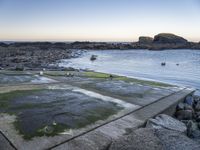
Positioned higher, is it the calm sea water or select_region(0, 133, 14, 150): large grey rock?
select_region(0, 133, 14, 150): large grey rock

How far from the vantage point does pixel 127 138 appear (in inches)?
164

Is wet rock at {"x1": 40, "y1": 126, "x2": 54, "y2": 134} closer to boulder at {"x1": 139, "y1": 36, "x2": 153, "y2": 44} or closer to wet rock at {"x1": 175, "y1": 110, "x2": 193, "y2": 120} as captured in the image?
wet rock at {"x1": 175, "y1": 110, "x2": 193, "y2": 120}

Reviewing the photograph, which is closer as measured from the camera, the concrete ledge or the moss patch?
the concrete ledge

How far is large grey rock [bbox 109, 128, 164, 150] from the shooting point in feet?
12.6

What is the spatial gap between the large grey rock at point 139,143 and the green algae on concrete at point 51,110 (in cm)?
134

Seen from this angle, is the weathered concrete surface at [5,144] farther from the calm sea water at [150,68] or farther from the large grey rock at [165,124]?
the calm sea water at [150,68]

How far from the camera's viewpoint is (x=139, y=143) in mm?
3934

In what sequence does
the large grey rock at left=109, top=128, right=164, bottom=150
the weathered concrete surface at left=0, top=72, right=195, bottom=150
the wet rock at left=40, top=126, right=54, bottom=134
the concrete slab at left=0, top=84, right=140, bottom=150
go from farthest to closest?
the wet rock at left=40, top=126, right=54, bottom=134 → the concrete slab at left=0, top=84, right=140, bottom=150 → the weathered concrete surface at left=0, top=72, right=195, bottom=150 → the large grey rock at left=109, top=128, right=164, bottom=150

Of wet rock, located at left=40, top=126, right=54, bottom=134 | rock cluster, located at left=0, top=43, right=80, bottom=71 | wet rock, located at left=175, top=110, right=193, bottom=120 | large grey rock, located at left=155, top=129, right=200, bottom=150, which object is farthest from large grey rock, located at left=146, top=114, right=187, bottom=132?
rock cluster, located at left=0, top=43, right=80, bottom=71

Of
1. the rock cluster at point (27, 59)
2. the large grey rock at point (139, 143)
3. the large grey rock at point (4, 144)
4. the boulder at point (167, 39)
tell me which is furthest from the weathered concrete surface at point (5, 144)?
the boulder at point (167, 39)

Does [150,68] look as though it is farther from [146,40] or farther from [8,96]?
[146,40]

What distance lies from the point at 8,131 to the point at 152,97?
5.76 meters

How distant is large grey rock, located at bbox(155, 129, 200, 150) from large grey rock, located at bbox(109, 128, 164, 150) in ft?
0.44

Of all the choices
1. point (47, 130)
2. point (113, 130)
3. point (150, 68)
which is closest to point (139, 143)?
point (113, 130)
